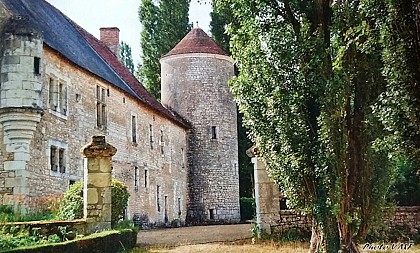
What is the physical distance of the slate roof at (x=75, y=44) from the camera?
17.0m

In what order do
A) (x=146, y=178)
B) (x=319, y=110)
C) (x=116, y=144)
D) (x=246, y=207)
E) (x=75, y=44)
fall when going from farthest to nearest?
(x=246, y=207), (x=146, y=178), (x=116, y=144), (x=75, y=44), (x=319, y=110)

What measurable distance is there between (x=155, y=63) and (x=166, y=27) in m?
2.32

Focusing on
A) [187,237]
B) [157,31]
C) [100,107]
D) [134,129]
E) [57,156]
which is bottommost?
[187,237]

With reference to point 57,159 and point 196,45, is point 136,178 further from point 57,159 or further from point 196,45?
point 196,45

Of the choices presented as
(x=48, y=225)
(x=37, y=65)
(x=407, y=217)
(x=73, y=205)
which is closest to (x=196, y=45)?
(x=37, y=65)

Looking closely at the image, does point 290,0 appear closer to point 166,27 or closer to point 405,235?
point 405,235

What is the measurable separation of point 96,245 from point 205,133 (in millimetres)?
20349

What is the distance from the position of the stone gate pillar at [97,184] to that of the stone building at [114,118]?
3.97 m

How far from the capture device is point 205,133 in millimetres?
30375

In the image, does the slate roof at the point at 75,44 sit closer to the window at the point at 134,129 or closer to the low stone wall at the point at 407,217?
the window at the point at 134,129

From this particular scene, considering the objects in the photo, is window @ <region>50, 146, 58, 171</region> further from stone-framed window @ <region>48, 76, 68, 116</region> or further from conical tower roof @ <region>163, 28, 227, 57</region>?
conical tower roof @ <region>163, 28, 227, 57</region>

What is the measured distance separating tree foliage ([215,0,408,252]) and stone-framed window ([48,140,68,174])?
764 cm

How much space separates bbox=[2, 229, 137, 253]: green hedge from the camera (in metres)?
8.87

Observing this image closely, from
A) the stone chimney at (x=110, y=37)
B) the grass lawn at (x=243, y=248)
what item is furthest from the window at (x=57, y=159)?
the stone chimney at (x=110, y=37)
